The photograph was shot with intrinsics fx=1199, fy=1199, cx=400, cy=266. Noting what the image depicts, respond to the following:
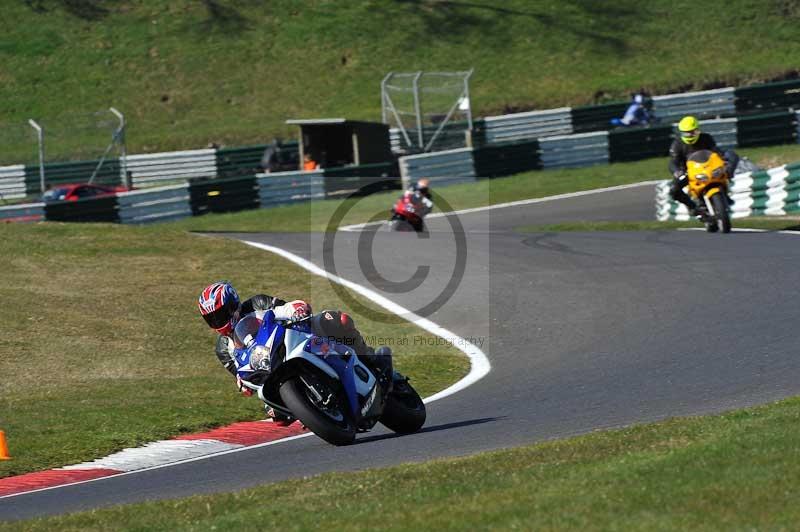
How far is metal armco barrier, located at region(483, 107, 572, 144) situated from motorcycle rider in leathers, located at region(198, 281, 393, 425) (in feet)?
92.3

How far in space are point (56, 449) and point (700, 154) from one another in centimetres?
1171

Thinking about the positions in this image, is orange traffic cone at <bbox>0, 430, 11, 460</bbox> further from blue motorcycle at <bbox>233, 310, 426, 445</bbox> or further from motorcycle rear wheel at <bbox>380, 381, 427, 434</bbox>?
motorcycle rear wheel at <bbox>380, 381, 427, 434</bbox>

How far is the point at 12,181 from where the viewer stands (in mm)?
32281

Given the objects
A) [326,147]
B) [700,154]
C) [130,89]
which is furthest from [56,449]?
[130,89]

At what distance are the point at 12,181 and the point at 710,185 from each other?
2092 cm

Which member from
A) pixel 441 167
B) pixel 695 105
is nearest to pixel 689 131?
pixel 441 167

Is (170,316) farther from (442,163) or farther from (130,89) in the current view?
(130,89)

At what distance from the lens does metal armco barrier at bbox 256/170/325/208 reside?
3027 centimetres

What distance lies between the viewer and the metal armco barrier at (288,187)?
99.3 ft

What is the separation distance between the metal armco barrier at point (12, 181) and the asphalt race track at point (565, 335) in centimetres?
1263

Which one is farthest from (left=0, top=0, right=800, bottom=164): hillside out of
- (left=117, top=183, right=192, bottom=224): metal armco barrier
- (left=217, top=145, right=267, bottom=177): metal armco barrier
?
(left=117, top=183, right=192, bottom=224): metal armco barrier

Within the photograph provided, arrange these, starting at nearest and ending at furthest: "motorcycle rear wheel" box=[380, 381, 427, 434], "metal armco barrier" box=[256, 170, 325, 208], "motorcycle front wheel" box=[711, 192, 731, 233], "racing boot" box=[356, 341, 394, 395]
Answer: "racing boot" box=[356, 341, 394, 395] → "motorcycle rear wheel" box=[380, 381, 427, 434] → "motorcycle front wheel" box=[711, 192, 731, 233] → "metal armco barrier" box=[256, 170, 325, 208]

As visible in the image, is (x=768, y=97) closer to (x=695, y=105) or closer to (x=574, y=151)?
(x=695, y=105)

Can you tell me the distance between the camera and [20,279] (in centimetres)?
1655
